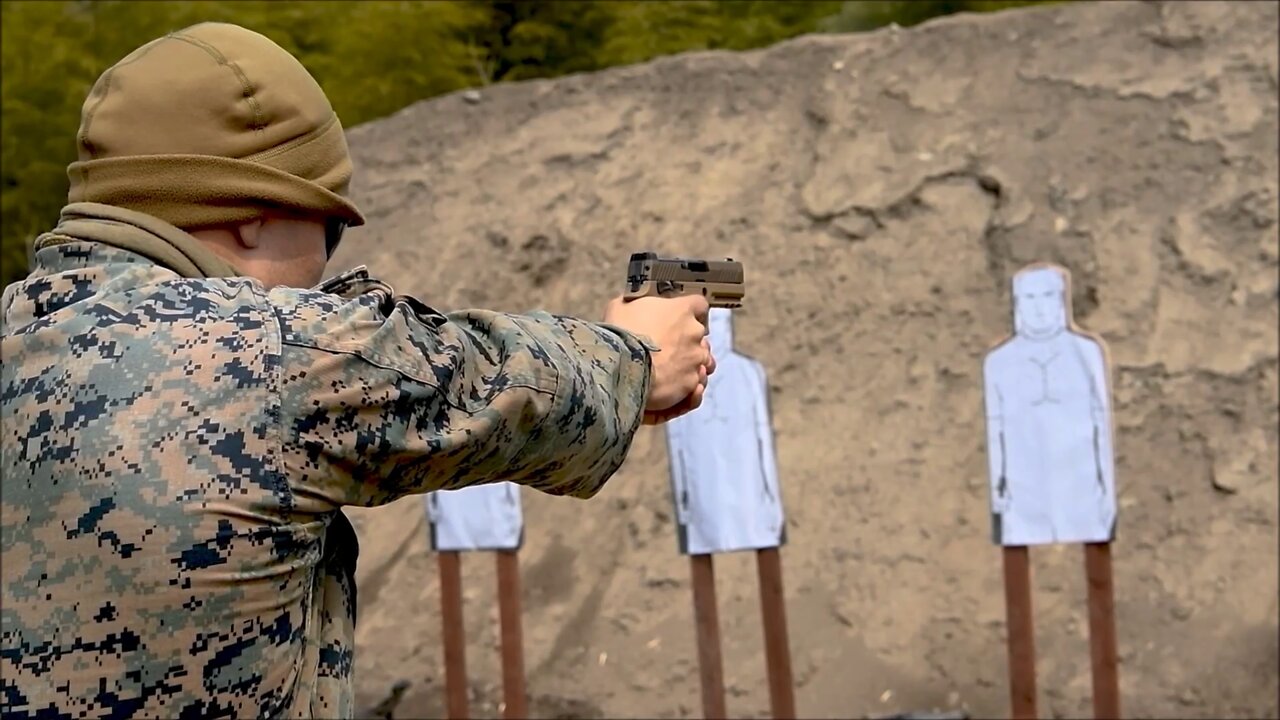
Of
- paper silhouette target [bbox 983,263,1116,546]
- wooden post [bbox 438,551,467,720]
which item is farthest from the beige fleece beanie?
wooden post [bbox 438,551,467,720]

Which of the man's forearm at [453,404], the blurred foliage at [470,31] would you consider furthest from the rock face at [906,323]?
the man's forearm at [453,404]

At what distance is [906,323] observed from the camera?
6285 mm

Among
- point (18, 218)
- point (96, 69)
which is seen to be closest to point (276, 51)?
point (96, 69)

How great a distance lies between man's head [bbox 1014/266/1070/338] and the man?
3292 mm

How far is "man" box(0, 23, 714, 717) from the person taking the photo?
1127 mm

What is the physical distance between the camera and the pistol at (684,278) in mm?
1698

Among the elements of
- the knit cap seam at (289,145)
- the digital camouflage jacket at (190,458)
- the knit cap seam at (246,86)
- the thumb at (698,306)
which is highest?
the knit cap seam at (246,86)

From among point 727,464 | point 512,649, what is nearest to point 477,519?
point 512,649

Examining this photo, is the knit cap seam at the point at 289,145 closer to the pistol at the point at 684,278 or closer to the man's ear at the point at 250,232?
the man's ear at the point at 250,232

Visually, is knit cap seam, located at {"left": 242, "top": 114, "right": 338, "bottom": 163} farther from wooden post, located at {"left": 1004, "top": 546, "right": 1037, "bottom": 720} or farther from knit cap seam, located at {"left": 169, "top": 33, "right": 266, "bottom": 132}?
wooden post, located at {"left": 1004, "top": 546, "right": 1037, "bottom": 720}

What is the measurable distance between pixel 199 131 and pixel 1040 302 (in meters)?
3.52

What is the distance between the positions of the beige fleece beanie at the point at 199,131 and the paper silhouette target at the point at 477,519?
134 inches

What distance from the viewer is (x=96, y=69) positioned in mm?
12141

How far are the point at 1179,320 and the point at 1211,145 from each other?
97cm
